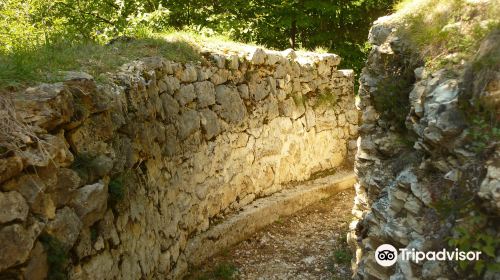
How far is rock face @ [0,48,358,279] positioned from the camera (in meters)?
3.55

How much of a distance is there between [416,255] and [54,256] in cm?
273

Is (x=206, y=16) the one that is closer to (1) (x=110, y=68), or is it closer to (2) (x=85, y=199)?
(1) (x=110, y=68)

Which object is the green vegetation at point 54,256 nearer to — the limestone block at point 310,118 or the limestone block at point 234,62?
the limestone block at point 234,62

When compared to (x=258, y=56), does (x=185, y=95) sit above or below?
below

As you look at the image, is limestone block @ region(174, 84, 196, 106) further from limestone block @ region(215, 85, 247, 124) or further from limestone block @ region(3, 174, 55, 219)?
limestone block @ region(3, 174, 55, 219)

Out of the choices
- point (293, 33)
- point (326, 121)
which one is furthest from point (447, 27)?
point (293, 33)

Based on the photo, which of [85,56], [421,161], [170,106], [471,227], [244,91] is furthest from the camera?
[244,91]

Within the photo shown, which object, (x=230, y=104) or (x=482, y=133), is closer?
(x=482, y=133)

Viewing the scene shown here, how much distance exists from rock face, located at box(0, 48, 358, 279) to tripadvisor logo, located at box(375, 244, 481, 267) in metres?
2.49

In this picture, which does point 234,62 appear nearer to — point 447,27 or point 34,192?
point 447,27

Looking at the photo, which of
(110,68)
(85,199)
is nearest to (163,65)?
(110,68)

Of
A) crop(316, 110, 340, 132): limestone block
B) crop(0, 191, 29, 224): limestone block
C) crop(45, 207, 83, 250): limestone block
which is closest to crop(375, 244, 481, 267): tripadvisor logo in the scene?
crop(45, 207, 83, 250): limestone block

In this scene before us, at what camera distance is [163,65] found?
242 inches

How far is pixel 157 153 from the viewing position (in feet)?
18.9
